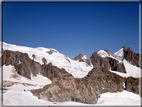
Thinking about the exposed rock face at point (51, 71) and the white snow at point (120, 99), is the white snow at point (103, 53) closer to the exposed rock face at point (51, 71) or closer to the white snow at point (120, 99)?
the exposed rock face at point (51, 71)

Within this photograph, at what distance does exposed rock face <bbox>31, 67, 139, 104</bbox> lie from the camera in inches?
1346

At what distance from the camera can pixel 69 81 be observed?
118 ft

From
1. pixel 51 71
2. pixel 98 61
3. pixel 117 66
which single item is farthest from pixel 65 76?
pixel 98 61

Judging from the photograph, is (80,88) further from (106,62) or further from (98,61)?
(98,61)

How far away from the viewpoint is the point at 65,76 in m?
37.3

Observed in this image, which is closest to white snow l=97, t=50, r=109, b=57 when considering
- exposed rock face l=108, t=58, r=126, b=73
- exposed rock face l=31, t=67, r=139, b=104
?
exposed rock face l=108, t=58, r=126, b=73

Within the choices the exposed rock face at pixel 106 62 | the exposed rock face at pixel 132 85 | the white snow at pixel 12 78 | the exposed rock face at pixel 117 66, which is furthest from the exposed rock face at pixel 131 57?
the exposed rock face at pixel 132 85

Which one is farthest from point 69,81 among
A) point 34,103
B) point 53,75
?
point 53,75

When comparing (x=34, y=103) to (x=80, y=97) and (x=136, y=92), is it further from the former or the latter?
(x=136, y=92)

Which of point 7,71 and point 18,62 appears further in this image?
point 18,62

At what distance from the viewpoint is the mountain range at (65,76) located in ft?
114

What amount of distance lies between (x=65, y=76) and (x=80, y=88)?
13.2 feet

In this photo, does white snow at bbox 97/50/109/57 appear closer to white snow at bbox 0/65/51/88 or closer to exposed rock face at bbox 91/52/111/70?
exposed rock face at bbox 91/52/111/70

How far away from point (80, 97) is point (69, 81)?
386cm
